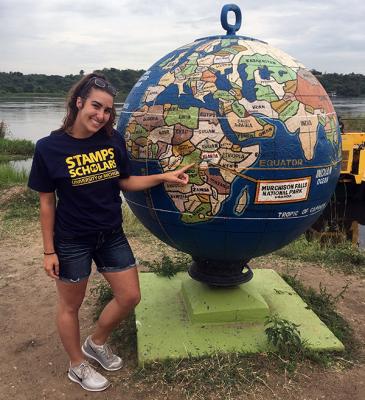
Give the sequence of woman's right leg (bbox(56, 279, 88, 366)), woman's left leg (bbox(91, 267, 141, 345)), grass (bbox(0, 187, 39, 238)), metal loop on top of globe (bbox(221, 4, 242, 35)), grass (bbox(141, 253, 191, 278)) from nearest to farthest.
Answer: woman's right leg (bbox(56, 279, 88, 366))
woman's left leg (bbox(91, 267, 141, 345))
metal loop on top of globe (bbox(221, 4, 242, 35))
grass (bbox(141, 253, 191, 278))
grass (bbox(0, 187, 39, 238))

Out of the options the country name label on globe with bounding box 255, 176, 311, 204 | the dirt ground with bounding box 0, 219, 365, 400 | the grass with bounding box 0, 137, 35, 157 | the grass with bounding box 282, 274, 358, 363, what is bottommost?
the grass with bounding box 0, 137, 35, 157

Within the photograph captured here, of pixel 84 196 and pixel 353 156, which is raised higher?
pixel 84 196

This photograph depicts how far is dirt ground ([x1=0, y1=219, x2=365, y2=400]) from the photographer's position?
9.95 ft

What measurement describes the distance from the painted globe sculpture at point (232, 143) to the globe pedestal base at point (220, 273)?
0.80 feet

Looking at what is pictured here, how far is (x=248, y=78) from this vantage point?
291 centimetres

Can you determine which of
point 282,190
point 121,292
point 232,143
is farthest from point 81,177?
point 282,190

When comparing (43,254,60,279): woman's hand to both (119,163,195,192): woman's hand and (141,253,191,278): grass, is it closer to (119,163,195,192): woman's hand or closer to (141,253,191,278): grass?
(119,163,195,192): woman's hand

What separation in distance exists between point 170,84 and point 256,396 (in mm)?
2019

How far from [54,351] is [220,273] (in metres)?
1.35

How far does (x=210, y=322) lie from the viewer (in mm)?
3588

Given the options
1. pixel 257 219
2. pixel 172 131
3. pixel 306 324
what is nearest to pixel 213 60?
pixel 172 131

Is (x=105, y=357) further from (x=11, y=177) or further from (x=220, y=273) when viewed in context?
(x=11, y=177)

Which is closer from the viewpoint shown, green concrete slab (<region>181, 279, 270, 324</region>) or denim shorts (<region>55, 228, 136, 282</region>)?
denim shorts (<region>55, 228, 136, 282</region>)

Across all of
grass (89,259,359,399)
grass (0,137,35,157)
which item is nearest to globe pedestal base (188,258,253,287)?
grass (89,259,359,399)
